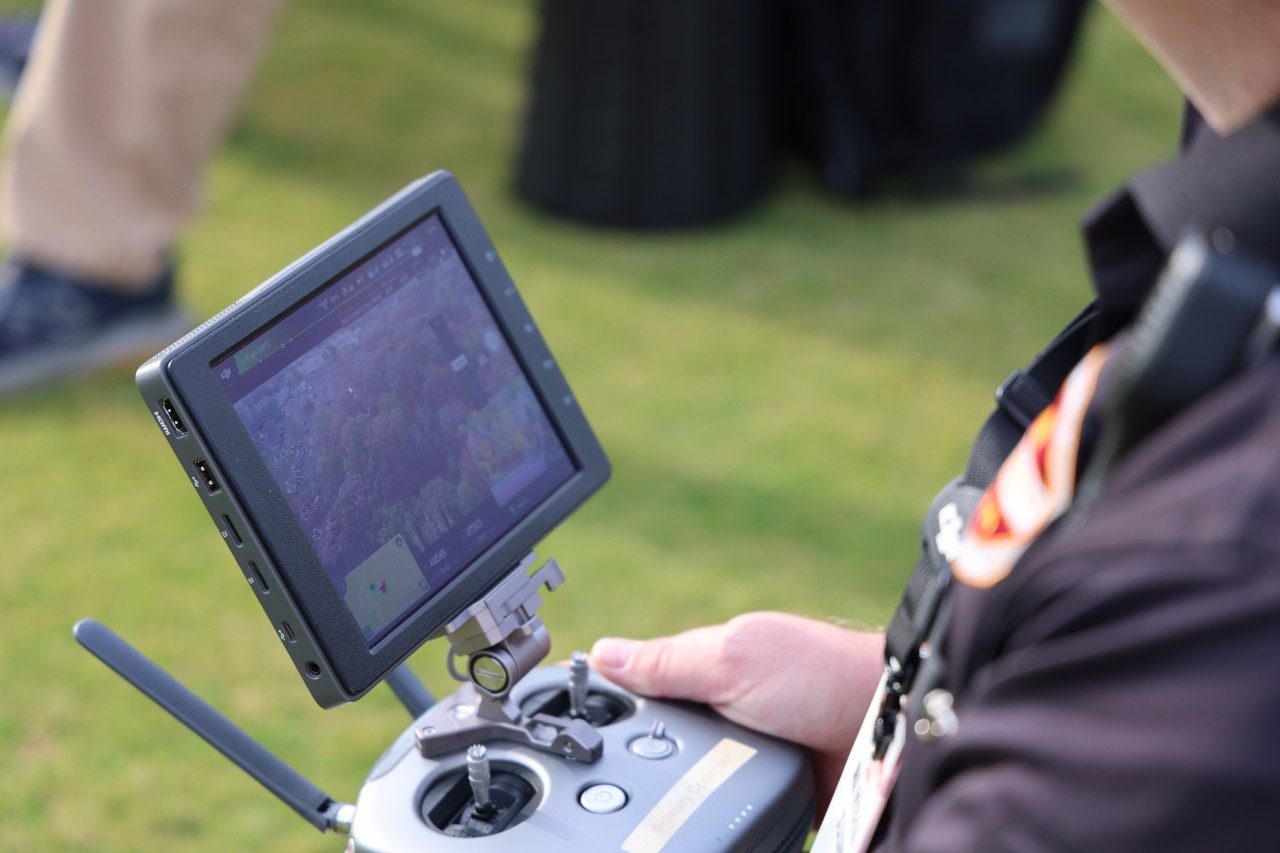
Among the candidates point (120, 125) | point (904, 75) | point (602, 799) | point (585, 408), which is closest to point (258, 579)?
point (602, 799)

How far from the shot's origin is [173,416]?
0.88m

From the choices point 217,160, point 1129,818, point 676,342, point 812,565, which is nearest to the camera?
point 1129,818

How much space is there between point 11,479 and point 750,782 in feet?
5.80

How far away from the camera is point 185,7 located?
241cm

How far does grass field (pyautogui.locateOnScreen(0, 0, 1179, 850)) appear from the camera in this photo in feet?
6.29

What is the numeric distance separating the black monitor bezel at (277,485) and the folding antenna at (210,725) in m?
0.15

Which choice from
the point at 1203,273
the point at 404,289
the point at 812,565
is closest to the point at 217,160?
the point at 812,565

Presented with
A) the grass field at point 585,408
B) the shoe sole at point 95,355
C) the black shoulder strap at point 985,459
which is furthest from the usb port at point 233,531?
the shoe sole at point 95,355

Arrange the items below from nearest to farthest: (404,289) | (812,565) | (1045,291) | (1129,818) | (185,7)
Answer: (1129,818)
(404,289)
(812,565)
(185,7)
(1045,291)

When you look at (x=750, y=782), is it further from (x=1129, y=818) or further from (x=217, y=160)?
(x=217, y=160)

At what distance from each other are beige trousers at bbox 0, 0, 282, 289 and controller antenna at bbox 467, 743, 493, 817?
72.2 inches

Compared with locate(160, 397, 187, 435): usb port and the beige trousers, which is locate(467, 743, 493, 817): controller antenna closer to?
locate(160, 397, 187, 435): usb port

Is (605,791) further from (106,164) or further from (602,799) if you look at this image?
(106,164)

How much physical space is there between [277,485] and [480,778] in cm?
25
